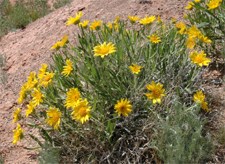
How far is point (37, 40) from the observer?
218 inches

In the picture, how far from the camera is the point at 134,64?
287 centimetres

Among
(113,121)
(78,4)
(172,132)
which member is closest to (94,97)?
(113,121)

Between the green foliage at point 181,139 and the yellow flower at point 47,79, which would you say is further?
the yellow flower at point 47,79

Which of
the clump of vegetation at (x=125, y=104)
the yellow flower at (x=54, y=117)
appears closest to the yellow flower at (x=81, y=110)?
the clump of vegetation at (x=125, y=104)

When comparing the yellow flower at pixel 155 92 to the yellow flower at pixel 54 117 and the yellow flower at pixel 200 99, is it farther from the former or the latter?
the yellow flower at pixel 54 117

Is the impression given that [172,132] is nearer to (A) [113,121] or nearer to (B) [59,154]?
(A) [113,121]

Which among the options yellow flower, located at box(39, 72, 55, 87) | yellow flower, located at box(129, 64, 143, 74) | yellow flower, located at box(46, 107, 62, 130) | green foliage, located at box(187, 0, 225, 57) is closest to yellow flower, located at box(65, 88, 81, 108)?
yellow flower, located at box(46, 107, 62, 130)

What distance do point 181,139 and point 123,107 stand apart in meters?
0.45

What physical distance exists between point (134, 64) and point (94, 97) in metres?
0.38

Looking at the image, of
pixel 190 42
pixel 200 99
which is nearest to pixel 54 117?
pixel 200 99

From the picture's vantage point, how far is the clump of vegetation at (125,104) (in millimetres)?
2660

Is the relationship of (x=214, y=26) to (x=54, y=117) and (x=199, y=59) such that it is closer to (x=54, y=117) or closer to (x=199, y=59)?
(x=199, y=59)

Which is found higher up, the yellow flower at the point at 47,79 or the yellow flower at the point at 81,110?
the yellow flower at the point at 47,79

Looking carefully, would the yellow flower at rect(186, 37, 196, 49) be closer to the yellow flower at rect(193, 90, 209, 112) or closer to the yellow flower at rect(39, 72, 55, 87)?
the yellow flower at rect(193, 90, 209, 112)
